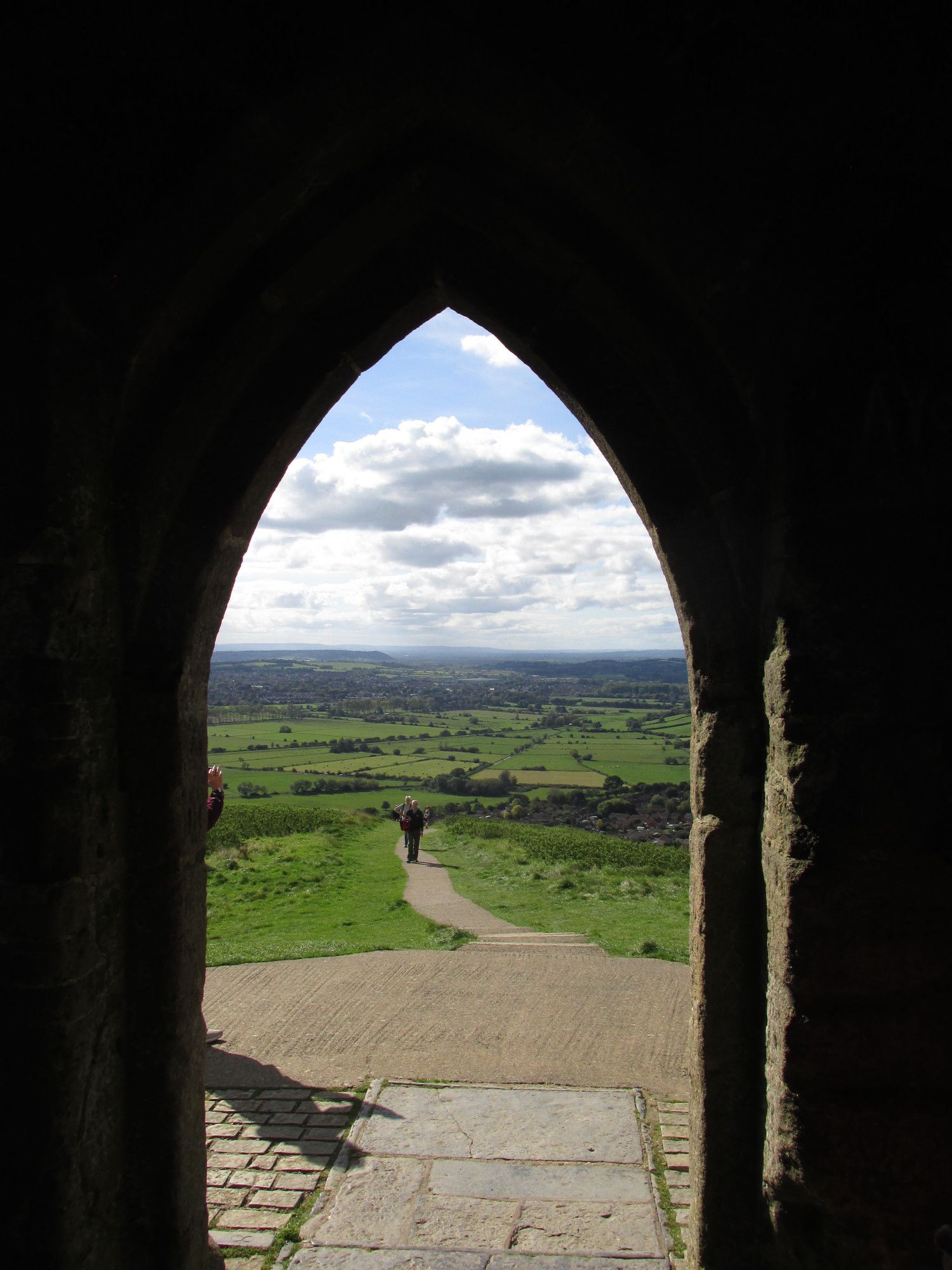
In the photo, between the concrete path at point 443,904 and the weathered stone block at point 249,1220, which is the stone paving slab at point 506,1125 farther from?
the concrete path at point 443,904

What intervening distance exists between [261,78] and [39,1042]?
279 centimetres

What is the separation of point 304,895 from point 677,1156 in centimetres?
585

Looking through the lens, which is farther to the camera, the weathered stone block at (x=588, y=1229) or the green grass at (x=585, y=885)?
the green grass at (x=585, y=885)

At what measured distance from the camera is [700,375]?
94.7 inches

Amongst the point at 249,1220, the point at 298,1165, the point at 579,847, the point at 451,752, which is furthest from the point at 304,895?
the point at 451,752

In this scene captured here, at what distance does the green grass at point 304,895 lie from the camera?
23.5 ft

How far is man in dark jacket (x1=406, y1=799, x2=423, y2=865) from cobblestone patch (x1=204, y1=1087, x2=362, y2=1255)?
264 inches

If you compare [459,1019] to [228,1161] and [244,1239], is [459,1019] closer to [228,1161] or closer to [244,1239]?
[228,1161]

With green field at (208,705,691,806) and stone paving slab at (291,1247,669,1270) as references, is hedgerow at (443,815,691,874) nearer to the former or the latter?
stone paving slab at (291,1247,669,1270)

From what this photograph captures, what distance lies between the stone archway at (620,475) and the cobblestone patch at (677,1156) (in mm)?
1315

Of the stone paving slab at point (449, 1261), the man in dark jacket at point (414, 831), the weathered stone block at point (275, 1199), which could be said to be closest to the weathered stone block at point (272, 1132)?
the weathered stone block at point (275, 1199)

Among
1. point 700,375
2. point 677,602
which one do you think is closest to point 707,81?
point 700,375

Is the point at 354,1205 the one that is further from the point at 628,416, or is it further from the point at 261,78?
the point at 261,78

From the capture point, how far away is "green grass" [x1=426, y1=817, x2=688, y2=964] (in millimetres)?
7480
